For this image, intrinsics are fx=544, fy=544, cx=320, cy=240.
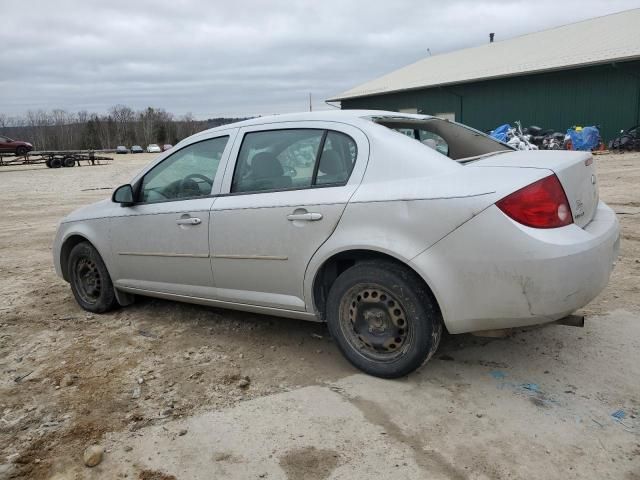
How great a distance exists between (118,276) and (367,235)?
2.60 metres

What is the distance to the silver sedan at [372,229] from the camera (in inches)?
112

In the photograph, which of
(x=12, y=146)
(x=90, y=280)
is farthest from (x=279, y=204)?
(x=12, y=146)

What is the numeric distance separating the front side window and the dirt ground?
43.6 inches

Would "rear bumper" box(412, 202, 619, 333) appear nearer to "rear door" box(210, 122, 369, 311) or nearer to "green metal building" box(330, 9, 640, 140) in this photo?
"rear door" box(210, 122, 369, 311)

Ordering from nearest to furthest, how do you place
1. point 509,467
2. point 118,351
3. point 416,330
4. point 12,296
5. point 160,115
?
point 509,467
point 416,330
point 118,351
point 12,296
point 160,115

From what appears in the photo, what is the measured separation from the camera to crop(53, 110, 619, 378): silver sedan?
112 inches

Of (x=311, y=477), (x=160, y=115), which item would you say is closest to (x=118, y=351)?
(x=311, y=477)

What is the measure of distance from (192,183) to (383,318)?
1913 mm

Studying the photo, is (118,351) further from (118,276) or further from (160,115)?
(160,115)

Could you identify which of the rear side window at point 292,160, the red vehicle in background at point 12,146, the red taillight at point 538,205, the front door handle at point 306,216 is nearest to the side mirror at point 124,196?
the rear side window at point 292,160

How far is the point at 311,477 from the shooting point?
98.3 inches

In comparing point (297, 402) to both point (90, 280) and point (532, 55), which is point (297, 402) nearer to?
point (90, 280)

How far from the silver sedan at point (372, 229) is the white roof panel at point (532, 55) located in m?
22.4

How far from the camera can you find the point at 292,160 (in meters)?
3.69
